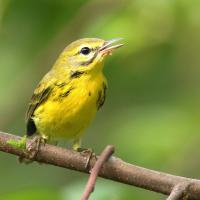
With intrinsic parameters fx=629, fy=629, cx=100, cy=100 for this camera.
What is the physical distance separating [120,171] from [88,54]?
210 cm

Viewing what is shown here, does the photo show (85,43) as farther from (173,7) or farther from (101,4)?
(173,7)

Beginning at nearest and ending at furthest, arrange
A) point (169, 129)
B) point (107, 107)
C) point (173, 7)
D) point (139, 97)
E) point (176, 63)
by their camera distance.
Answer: point (173, 7) < point (169, 129) < point (176, 63) < point (139, 97) < point (107, 107)

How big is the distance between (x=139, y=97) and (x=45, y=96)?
138 centimetres

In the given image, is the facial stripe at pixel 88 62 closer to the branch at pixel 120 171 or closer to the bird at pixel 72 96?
the bird at pixel 72 96

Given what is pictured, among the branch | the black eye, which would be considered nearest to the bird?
the black eye

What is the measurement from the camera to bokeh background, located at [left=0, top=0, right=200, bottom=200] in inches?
142

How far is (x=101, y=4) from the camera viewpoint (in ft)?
14.5

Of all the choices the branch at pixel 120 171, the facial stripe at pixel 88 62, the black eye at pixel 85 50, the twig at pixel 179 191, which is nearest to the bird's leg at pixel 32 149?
the branch at pixel 120 171

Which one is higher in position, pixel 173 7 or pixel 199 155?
pixel 173 7

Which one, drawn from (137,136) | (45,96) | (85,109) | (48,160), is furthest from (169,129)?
(48,160)

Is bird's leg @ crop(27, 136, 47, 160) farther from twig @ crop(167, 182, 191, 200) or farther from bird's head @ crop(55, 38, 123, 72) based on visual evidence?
bird's head @ crop(55, 38, 123, 72)

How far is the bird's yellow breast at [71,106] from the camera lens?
4.51 m

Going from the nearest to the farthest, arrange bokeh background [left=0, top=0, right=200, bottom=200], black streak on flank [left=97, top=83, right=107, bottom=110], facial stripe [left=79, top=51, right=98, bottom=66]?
bokeh background [left=0, top=0, right=200, bottom=200], black streak on flank [left=97, top=83, right=107, bottom=110], facial stripe [left=79, top=51, right=98, bottom=66]

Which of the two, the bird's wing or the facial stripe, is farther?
the facial stripe
